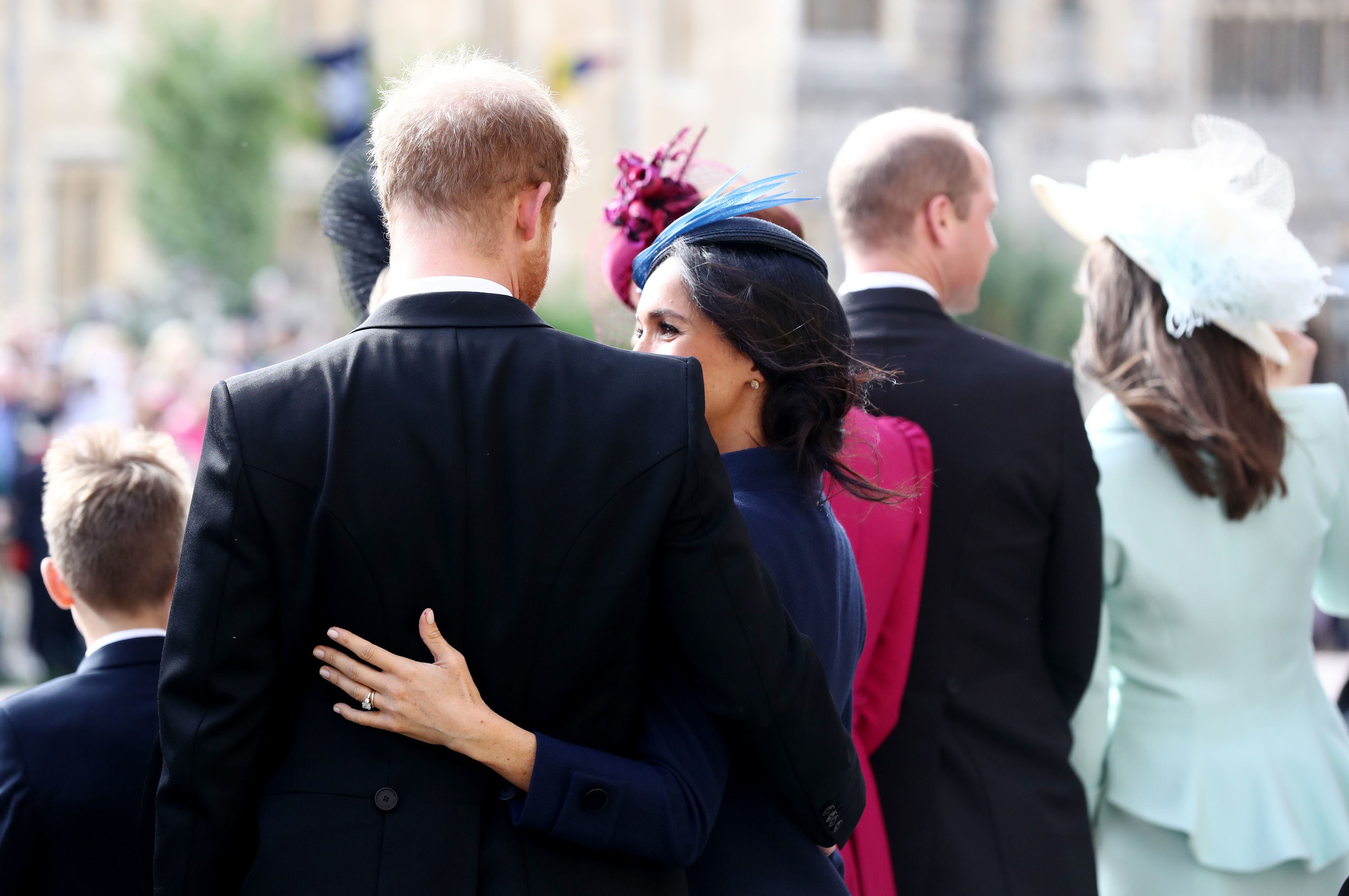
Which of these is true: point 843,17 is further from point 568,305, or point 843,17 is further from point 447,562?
point 447,562

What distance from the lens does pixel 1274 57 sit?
19359mm

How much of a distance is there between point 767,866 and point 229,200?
52.5 feet

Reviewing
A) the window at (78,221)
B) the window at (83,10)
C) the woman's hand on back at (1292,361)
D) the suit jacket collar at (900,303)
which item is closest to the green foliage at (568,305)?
the window at (78,221)

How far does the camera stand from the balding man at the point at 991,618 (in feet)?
8.19

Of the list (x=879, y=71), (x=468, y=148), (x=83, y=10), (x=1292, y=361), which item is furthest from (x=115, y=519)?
(x=83, y=10)

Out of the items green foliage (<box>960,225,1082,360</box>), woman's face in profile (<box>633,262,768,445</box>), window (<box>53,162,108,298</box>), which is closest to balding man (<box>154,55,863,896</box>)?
woman's face in profile (<box>633,262,768,445</box>)

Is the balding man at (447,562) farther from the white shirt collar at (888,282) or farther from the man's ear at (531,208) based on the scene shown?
the white shirt collar at (888,282)

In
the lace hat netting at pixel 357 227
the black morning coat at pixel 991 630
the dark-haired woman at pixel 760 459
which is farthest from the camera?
the lace hat netting at pixel 357 227

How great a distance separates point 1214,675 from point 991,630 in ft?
1.85

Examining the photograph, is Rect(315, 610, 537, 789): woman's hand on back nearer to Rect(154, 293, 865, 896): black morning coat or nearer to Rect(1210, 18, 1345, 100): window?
Rect(154, 293, 865, 896): black morning coat

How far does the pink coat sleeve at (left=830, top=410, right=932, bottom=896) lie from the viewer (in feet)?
7.62

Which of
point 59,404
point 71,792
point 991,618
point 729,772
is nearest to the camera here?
point 729,772

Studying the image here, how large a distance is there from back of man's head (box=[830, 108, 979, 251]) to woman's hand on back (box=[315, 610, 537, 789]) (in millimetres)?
1514

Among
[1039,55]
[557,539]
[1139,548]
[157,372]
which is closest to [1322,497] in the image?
[1139,548]
